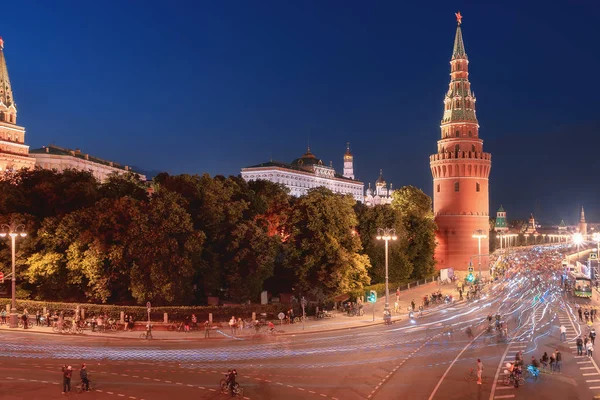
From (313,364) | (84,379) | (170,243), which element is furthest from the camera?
(170,243)

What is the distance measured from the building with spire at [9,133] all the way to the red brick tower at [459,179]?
260 feet

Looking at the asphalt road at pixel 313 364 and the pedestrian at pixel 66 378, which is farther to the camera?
the asphalt road at pixel 313 364

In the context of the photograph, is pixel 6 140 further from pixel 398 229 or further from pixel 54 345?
pixel 54 345

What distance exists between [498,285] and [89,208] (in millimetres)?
58312

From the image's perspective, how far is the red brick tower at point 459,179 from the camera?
100 meters

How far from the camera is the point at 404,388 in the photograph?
1172 inches

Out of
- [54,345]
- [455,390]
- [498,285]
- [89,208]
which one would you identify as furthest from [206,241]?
[498,285]

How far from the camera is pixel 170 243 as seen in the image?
49.4m

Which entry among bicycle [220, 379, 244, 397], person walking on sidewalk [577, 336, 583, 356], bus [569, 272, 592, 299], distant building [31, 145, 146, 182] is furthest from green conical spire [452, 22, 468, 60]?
bicycle [220, 379, 244, 397]

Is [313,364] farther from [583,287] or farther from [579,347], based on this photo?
[583,287]

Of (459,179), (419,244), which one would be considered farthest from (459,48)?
(419,244)

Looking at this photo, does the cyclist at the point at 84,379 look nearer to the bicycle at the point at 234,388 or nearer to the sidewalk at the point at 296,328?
the bicycle at the point at 234,388

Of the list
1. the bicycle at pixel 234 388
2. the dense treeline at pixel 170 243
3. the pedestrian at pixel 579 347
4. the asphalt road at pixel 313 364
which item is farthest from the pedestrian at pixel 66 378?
the pedestrian at pixel 579 347

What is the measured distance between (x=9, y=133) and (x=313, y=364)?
109 meters
